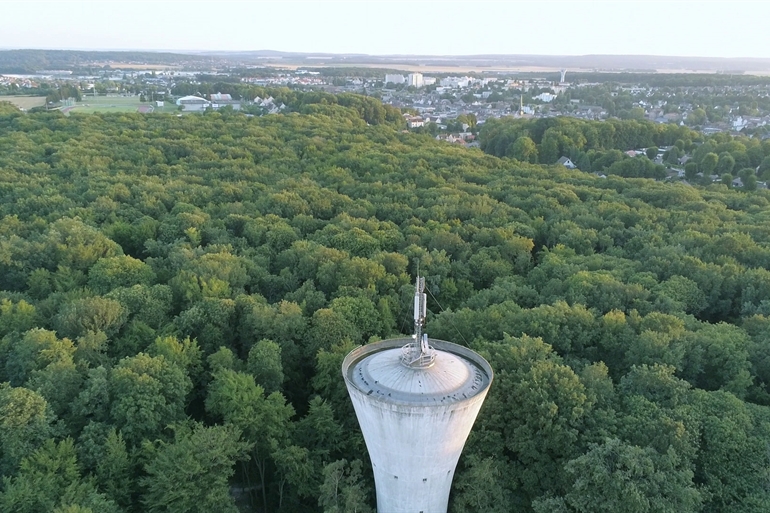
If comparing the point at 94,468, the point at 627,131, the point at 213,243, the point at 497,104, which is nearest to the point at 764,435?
the point at 94,468

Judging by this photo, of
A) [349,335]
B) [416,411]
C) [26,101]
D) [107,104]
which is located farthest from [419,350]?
[26,101]

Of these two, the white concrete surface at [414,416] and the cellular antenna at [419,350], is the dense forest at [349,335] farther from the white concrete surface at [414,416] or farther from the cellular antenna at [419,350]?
the cellular antenna at [419,350]

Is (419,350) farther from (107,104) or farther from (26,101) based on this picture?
(26,101)

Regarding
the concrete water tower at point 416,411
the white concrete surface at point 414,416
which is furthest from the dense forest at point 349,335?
the concrete water tower at point 416,411

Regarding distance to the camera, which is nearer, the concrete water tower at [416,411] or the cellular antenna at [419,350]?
the concrete water tower at [416,411]

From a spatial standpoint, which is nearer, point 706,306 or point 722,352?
point 722,352

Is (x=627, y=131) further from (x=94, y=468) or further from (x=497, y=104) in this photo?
(x=94, y=468)
